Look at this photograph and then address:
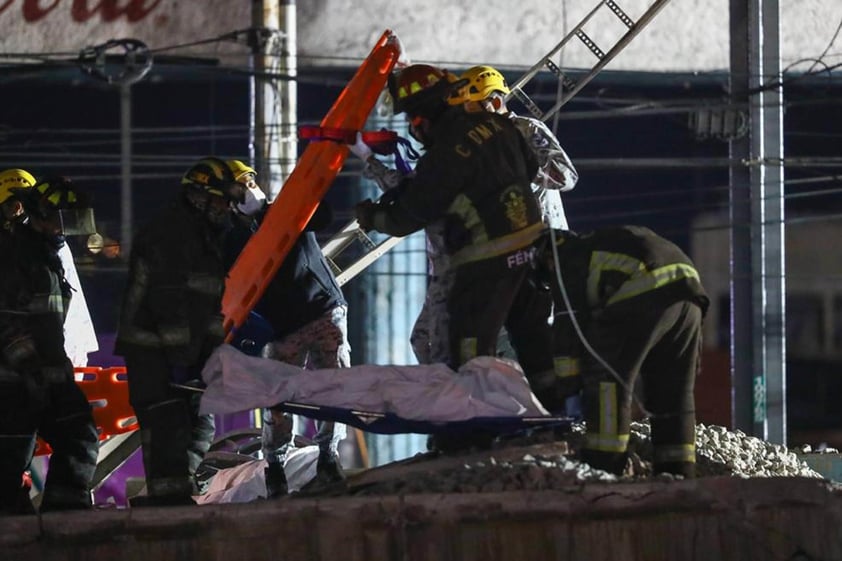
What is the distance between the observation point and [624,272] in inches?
303

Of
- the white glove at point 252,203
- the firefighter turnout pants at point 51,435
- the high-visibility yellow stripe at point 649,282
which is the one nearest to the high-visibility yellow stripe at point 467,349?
the high-visibility yellow stripe at point 649,282

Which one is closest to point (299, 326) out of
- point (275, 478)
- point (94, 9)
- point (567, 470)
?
point (275, 478)

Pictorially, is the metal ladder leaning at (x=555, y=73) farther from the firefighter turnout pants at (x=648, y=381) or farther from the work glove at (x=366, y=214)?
the firefighter turnout pants at (x=648, y=381)

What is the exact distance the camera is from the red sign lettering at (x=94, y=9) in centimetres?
1959

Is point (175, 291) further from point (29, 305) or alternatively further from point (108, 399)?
point (108, 399)

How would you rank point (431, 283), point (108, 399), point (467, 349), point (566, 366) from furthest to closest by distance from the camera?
point (108, 399)
point (431, 283)
point (467, 349)
point (566, 366)

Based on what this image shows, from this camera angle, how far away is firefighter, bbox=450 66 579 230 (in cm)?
841

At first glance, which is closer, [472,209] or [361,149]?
[472,209]

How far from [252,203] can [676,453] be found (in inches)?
107

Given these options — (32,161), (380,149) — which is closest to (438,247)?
(380,149)

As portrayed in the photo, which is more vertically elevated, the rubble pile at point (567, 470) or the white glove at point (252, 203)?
the white glove at point (252, 203)

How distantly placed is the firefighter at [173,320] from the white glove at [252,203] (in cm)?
95

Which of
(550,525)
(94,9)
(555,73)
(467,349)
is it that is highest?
(94,9)

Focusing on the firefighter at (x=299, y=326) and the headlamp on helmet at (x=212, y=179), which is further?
the firefighter at (x=299, y=326)
